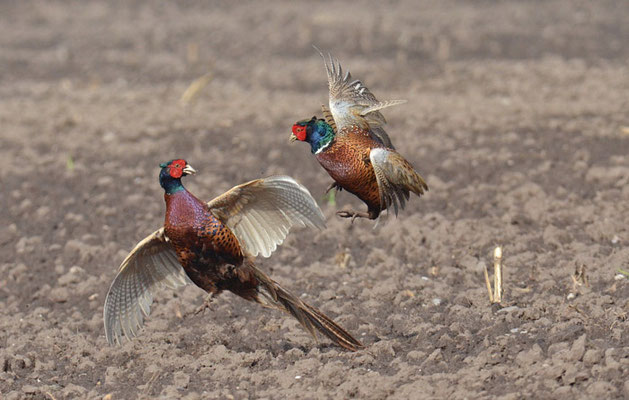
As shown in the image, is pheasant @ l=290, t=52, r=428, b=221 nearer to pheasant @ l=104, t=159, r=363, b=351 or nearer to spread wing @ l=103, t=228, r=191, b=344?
pheasant @ l=104, t=159, r=363, b=351

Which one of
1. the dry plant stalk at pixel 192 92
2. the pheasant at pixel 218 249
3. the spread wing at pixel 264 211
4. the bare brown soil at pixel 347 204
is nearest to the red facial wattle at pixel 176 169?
the pheasant at pixel 218 249

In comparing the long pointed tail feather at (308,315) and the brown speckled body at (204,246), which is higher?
the brown speckled body at (204,246)

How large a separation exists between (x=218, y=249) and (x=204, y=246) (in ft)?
0.22

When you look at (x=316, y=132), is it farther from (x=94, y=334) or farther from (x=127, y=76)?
(x=127, y=76)

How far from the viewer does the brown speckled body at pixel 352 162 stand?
367 cm

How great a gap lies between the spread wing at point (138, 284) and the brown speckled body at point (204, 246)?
0.97 feet

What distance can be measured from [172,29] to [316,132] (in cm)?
1014

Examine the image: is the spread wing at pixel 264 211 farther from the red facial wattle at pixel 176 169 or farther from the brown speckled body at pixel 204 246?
the red facial wattle at pixel 176 169

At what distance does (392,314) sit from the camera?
4.77m

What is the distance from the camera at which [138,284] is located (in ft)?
14.6

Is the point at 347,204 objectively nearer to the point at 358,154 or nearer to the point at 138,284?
the point at 138,284

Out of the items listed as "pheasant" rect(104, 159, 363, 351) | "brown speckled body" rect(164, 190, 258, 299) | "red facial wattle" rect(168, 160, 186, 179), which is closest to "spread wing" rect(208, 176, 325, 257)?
"pheasant" rect(104, 159, 363, 351)

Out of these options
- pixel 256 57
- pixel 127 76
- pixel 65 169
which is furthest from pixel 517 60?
pixel 65 169

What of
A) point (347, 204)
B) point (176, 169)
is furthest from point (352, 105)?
point (347, 204)
